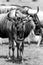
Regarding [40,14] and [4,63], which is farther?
[40,14]

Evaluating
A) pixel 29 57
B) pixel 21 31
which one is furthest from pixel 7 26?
pixel 29 57

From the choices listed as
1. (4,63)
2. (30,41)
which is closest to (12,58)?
(4,63)

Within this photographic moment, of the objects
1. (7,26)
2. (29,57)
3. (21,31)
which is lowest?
(29,57)

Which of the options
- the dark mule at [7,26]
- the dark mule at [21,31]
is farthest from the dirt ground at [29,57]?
the dark mule at [7,26]

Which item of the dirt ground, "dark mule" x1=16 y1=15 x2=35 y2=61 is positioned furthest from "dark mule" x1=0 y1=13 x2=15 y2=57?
the dirt ground

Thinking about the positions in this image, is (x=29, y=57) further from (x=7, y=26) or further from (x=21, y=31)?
(x=7, y=26)

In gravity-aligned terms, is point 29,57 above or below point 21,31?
below

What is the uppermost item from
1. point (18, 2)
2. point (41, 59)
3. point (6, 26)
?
point (18, 2)

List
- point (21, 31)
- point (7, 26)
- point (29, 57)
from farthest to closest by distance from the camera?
point (29, 57) → point (7, 26) → point (21, 31)

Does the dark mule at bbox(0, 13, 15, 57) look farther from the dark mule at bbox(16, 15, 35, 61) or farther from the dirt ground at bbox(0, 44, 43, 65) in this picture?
the dirt ground at bbox(0, 44, 43, 65)

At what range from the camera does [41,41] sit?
1516cm

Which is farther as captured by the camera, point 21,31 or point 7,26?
point 7,26

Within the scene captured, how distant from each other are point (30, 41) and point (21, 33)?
598cm

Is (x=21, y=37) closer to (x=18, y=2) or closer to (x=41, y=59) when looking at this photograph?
(x=41, y=59)
